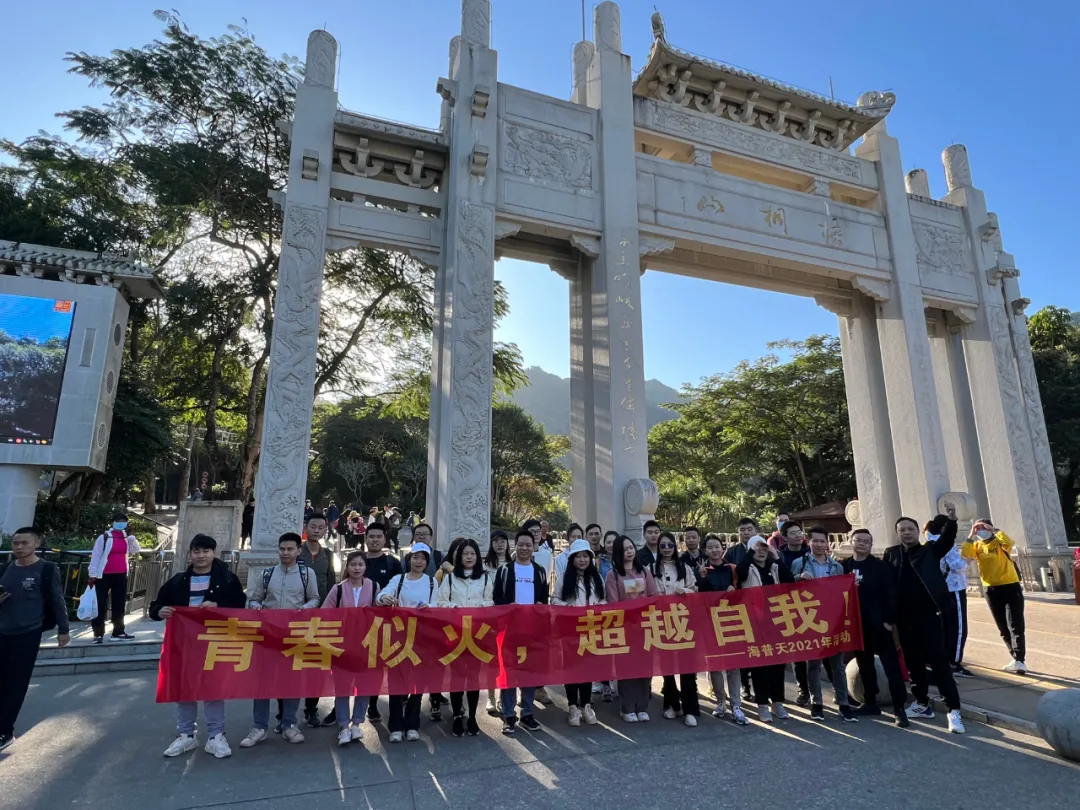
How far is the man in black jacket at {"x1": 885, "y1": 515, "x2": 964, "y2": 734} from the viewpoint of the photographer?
452 centimetres

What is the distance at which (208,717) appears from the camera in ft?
13.5

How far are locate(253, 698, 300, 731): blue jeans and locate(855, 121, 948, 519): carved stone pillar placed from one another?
1204cm

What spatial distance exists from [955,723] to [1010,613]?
2331 mm

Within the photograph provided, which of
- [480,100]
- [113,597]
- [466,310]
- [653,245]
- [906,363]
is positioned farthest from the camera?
[906,363]

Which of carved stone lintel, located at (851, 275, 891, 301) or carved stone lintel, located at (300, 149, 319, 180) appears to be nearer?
carved stone lintel, located at (300, 149, 319, 180)

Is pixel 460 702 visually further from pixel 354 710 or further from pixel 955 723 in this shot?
pixel 955 723

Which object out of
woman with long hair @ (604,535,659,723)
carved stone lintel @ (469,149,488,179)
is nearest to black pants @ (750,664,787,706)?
woman with long hair @ (604,535,659,723)

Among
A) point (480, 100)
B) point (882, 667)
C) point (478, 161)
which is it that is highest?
point (480, 100)

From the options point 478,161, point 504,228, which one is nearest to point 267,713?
point 504,228

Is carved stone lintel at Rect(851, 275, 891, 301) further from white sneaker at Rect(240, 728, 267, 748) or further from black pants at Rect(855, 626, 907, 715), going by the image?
white sneaker at Rect(240, 728, 267, 748)

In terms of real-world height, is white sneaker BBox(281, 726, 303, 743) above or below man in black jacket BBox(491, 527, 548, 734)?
below

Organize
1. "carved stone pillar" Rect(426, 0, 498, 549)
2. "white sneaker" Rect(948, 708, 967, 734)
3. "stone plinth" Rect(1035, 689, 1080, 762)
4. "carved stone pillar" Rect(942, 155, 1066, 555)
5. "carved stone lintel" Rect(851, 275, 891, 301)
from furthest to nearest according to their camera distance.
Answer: "carved stone lintel" Rect(851, 275, 891, 301) < "carved stone pillar" Rect(942, 155, 1066, 555) < "carved stone pillar" Rect(426, 0, 498, 549) < "white sneaker" Rect(948, 708, 967, 734) < "stone plinth" Rect(1035, 689, 1080, 762)

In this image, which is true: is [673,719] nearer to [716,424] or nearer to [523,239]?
[523,239]

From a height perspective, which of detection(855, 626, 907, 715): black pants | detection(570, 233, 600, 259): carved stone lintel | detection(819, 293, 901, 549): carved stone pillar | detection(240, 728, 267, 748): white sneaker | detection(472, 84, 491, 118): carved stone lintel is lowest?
detection(240, 728, 267, 748): white sneaker
